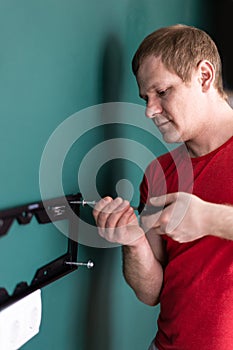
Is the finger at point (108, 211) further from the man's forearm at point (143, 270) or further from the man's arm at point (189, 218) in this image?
the man's forearm at point (143, 270)

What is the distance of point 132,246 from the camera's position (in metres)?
1.11

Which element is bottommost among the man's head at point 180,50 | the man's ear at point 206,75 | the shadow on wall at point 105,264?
the shadow on wall at point 105,264

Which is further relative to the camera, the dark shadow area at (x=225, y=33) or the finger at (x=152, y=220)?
the dark shadow area at (x=225, y=33)

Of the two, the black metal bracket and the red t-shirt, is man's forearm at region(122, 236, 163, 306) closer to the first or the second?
the red t-shirt

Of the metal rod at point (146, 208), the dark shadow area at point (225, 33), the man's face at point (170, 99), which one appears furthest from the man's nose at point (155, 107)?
the dark shadow area at point (225, 33)

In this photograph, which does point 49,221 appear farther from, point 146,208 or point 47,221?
point 146,208

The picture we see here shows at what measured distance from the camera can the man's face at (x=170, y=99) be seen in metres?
1.01

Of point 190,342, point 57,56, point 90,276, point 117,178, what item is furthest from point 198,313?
point 57,56

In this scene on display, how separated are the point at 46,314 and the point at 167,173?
471 mm

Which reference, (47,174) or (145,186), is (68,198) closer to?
(47,174)

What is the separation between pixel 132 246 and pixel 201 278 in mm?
188

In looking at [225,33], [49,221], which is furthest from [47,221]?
[225,33]

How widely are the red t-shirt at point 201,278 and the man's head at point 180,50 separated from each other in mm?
202

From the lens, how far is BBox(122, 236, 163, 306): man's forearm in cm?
113
